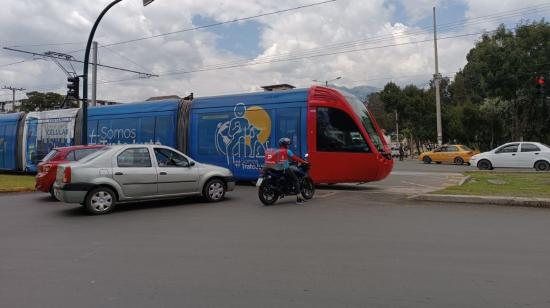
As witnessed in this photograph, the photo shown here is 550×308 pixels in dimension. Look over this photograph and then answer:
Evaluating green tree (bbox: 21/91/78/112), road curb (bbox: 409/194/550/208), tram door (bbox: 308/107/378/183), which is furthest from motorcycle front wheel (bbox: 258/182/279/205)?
green tree (bbox: 21/91/78/112)

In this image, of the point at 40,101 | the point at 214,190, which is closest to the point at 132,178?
the point at 214,190

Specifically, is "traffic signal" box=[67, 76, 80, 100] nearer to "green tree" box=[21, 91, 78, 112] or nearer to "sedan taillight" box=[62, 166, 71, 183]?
"sedan taillight" box=[62, 166, 71, 183]

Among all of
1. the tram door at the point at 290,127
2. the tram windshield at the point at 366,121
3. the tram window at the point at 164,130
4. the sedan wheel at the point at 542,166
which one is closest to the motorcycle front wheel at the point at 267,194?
the tram door at the point at 290,127

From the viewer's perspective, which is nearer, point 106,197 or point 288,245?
point 288,245

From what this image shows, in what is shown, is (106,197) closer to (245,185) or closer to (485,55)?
(245,185)

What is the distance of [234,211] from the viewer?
9.74m

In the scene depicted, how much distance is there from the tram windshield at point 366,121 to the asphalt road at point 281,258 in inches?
161

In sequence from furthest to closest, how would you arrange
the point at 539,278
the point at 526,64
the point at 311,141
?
the point at 526,64 < the point at 311,141 < the point at 539,278

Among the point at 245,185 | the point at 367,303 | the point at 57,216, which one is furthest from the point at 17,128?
the point at 367,303

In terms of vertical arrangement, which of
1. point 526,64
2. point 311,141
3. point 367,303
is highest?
point 526,64

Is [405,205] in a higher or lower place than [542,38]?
lower

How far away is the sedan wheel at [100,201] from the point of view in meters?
9.48

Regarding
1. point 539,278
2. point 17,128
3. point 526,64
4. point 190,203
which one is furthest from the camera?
point 526,64

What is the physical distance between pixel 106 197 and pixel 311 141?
6.30 metres
